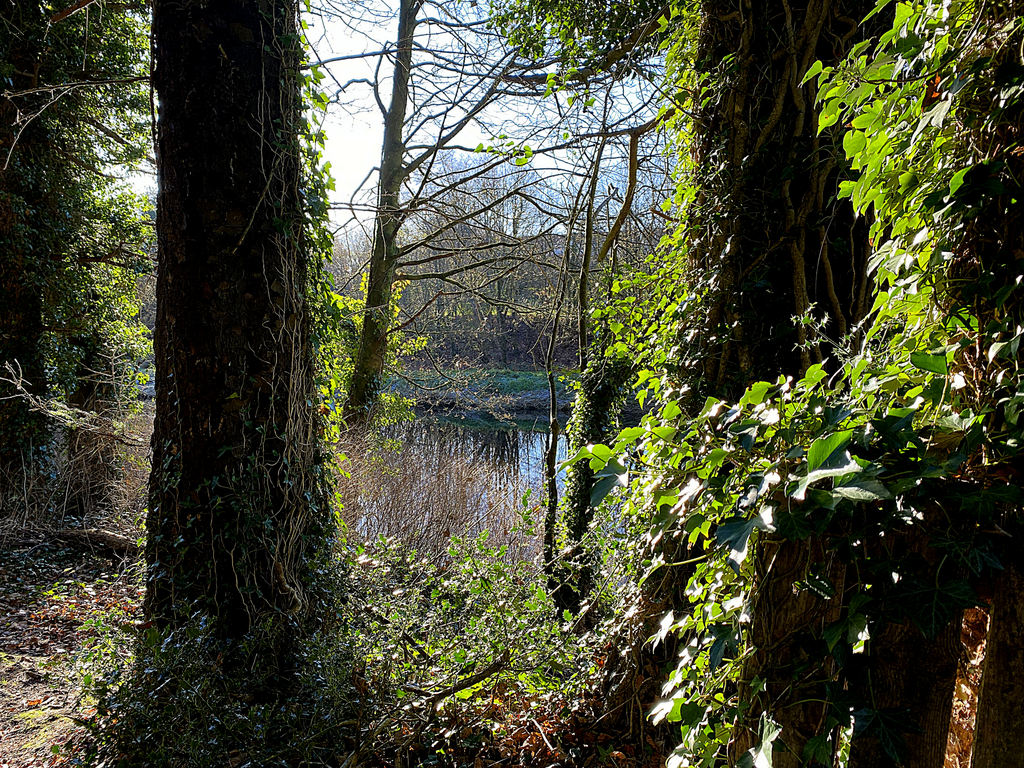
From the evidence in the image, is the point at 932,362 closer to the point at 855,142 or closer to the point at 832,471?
the point at 832,471

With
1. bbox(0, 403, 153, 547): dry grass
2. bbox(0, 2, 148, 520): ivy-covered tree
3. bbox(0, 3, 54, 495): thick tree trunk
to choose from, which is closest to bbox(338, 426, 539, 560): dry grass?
bbox(0, 403, 153, 547): dry grass

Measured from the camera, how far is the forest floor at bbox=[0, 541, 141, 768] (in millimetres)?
2533

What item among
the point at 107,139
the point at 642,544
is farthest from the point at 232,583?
the point at 107,139

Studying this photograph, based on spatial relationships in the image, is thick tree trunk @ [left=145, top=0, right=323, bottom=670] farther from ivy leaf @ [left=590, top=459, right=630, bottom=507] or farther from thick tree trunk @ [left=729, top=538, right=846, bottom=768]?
thick tree trunk @ [left=729, top=538, right=846, bottom=768]

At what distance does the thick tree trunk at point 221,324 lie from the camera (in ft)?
9.02

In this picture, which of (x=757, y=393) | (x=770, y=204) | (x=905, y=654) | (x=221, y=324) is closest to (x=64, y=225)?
(x=221, y=324)

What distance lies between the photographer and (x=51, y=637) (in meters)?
4.23

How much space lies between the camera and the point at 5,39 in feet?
20.1

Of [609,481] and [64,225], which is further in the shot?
[64,225]

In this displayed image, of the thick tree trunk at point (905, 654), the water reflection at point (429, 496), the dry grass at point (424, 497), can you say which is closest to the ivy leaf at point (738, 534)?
the thick tree trunk at point (905, 654)

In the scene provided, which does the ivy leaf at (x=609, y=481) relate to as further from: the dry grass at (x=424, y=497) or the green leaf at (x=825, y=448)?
the dry grass at (x=424, y=497)

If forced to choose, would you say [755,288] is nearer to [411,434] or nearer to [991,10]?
[991,10]

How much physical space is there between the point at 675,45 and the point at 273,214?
2.05 m

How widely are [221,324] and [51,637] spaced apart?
10.7 feet
